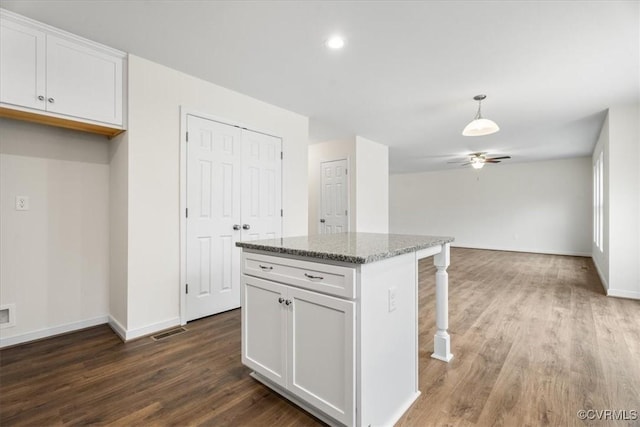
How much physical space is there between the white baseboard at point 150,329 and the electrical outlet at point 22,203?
4.34 ft

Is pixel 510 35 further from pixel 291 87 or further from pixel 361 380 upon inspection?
pixel 361 380

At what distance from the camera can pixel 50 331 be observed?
8.68ft

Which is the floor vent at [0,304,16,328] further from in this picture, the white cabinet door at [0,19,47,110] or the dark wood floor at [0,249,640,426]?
the white cabinet door at [0,19,47,110]

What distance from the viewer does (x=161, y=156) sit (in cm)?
279

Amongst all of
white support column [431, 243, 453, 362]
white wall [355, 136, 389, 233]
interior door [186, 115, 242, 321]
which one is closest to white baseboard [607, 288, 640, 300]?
white support column [431, 243, 453, 362]

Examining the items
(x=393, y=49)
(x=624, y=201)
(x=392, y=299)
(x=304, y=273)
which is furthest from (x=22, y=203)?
(x=624, y=201)

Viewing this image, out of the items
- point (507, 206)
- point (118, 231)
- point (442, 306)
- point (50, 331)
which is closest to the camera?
point (442, 306)

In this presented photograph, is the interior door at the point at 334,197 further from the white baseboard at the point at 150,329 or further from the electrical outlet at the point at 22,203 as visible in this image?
the electrical outlet at the point at 22,203

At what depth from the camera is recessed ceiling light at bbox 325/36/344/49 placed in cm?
239

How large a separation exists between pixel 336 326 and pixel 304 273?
0.31 meters

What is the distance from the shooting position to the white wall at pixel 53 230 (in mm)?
2463

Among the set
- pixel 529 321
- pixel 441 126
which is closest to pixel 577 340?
pixel 529 321

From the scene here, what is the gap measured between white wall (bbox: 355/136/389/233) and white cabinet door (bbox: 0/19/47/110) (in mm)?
4174

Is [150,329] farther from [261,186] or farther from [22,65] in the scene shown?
[22,65]
